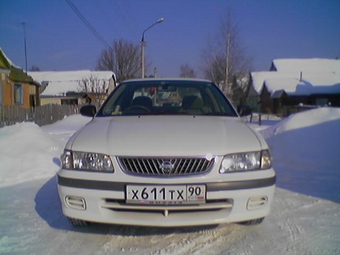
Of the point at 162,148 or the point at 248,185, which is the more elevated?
the point at 162,148

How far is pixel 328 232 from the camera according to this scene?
2766 mm

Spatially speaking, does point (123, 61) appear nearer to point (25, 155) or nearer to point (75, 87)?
point (75, 87)

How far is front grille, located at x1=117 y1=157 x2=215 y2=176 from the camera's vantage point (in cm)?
233

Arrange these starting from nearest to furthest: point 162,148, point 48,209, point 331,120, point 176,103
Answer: point 162,148 < point 48,209 < point 176,103 < point 331,120

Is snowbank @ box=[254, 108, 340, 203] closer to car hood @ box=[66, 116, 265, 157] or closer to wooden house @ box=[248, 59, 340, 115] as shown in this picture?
car hood @ box=[66, 116, 265, 157]

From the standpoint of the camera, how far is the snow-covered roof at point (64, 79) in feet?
129

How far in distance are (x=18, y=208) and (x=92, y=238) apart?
1.25m

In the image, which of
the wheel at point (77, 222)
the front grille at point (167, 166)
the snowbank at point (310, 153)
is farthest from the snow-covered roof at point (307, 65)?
the wheel at point (77, 222)

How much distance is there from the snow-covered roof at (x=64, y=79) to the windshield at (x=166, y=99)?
33535 millimetres

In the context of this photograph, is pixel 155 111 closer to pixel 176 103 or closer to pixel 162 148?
pixel 176 103

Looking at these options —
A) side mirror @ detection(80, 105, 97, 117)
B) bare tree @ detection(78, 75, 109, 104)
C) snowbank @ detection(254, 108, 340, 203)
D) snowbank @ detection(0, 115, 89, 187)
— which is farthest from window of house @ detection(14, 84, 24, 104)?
side mirror @ detection(80, 105, 97, 117)

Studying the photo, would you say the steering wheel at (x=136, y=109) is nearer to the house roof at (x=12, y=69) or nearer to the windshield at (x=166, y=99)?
A: the windshield at (x=166, y=99)

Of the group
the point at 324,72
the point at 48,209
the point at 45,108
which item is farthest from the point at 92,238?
the point at 324,72

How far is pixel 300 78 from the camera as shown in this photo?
3822cm
